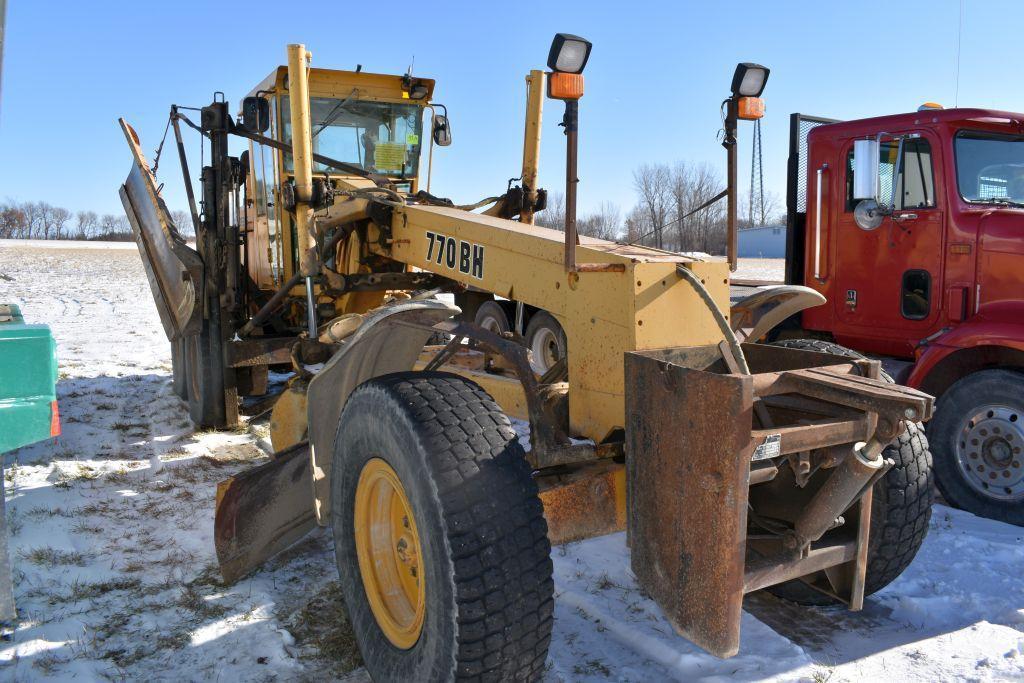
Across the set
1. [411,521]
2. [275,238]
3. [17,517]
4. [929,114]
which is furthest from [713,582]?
[275,238]

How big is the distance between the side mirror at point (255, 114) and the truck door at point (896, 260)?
14.2ft

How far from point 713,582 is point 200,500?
365 centimetres

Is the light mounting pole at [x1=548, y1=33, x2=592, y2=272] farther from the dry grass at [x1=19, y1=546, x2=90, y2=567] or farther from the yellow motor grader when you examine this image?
the dry grass at [x1=19, y1=546, x2=90, y2=567]

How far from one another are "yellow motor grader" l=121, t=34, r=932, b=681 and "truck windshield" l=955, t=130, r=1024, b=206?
251 cm

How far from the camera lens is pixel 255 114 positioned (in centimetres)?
530

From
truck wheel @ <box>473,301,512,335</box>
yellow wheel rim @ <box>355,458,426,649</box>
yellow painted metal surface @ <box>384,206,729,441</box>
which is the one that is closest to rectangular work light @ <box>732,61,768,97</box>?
yellow painted metal surface @ <box>384,206,729,441</box>

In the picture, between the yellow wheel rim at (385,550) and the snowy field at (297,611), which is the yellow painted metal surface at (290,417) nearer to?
the snowy field at (297,611)

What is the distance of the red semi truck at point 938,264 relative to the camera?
16.2 feet

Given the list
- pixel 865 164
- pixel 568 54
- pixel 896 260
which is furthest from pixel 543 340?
pixel 568 54

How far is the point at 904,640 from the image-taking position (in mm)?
3330

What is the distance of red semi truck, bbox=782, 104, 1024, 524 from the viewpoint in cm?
493

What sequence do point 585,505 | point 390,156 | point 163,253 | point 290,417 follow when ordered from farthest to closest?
1. point 163,253
2. point 390,156
3. point 290,417
4. point 585,505

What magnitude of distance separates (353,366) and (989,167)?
473 centimetres

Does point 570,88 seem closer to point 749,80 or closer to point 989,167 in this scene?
point 749,80
